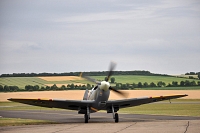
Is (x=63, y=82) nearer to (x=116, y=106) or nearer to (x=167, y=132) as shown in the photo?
(x=116, y=106)

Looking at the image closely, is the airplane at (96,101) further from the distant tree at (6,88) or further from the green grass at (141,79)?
the green grass at (141,79)

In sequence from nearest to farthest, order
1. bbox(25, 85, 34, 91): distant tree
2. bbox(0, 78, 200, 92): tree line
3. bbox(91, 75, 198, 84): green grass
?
bbox(0, 78, 200, 92): tree line, bbox(25, 85, 34, 91): distant tree, bbox(91, 75, 198, 84): green grass

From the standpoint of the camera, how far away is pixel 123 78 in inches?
4678

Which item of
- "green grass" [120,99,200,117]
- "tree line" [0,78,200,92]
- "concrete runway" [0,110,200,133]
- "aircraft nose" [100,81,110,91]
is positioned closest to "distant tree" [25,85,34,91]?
"tree line" [0,78,200,92]

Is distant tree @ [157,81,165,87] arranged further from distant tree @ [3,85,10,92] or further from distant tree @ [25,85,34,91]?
distant tree @ [3,85,10,92]

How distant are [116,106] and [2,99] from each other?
49.3 metres

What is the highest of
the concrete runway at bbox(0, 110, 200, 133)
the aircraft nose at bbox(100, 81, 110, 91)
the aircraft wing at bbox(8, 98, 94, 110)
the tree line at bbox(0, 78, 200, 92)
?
the tree line at bbox(0, 78, 200, 92)

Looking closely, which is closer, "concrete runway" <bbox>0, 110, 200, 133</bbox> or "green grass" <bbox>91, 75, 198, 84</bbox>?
"concrete runway" <bbox>0, 110, 200, 133</bbox>

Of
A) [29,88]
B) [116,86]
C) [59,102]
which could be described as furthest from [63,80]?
[59,102]

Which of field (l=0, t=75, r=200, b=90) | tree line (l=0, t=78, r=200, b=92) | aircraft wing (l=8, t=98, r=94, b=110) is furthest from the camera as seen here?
field (l=0, t=75, r=200, b=90)

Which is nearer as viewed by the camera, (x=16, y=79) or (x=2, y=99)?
(x=2, y=99)

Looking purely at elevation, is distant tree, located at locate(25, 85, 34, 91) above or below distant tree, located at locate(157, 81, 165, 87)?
below

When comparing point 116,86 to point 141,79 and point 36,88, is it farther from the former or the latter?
point 141,79

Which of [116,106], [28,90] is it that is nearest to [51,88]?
[28,90]
